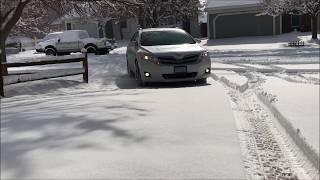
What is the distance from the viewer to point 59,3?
14.8 meters

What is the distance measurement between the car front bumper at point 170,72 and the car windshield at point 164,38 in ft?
4.25

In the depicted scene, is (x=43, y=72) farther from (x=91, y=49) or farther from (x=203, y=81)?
(x=91, y=49)

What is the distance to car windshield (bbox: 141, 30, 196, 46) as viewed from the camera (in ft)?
44.7

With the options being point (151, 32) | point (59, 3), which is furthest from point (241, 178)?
point (59, 3)

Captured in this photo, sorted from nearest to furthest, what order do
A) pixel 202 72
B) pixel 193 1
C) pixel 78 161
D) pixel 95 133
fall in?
pixel 78 161
pixel 95 133
pixel 202 72
pixel 193 1

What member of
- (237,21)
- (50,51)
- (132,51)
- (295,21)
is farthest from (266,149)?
(295,21)

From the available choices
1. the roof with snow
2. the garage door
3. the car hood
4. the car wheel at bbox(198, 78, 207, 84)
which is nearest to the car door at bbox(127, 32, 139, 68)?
the car hood

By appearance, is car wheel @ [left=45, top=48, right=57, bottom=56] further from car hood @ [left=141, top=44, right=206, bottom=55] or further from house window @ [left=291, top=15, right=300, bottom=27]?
car hood @ [left=141, top=44, right=206, bottom=55]

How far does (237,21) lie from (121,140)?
35.1m

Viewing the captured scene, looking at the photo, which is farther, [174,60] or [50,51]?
[50,51]

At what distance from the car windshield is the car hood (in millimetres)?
502

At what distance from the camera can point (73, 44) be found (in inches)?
1284

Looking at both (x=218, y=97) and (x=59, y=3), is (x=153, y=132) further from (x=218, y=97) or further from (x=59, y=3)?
(x=59, y=3)

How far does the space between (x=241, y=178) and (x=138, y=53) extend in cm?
867
